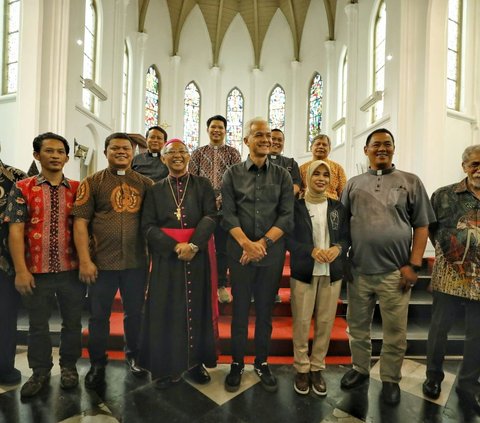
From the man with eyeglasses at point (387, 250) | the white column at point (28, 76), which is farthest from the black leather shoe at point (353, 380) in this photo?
the white column at point (28, 76)

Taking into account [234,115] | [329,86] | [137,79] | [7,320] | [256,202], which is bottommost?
[7,320]

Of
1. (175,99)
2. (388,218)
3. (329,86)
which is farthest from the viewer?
(175,99)

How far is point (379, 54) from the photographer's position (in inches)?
336

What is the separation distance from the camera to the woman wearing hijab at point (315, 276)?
2219 mm

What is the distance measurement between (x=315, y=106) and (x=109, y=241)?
11.9 m

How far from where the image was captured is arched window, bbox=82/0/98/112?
8.18 metres

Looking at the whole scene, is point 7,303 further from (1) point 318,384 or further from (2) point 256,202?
(1) point 318,384

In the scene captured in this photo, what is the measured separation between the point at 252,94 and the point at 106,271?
41.0ft

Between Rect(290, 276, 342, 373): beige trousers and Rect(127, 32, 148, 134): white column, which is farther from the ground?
Rect(127, 32, 148, 134): white column

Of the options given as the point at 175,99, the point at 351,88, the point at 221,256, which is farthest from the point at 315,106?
the point at 221,256

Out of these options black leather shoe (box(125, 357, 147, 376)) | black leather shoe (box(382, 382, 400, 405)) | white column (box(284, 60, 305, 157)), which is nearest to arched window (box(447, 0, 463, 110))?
white column (box(284, 60, 305, 157))

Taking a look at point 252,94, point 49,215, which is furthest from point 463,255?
point 252,94

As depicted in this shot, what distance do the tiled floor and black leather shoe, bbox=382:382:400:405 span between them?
36 mm

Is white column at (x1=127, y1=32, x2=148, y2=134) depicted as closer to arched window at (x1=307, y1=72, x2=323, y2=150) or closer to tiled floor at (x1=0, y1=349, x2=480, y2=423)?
arched window at (x1=307, y1=72, x2=323, y2=150)
